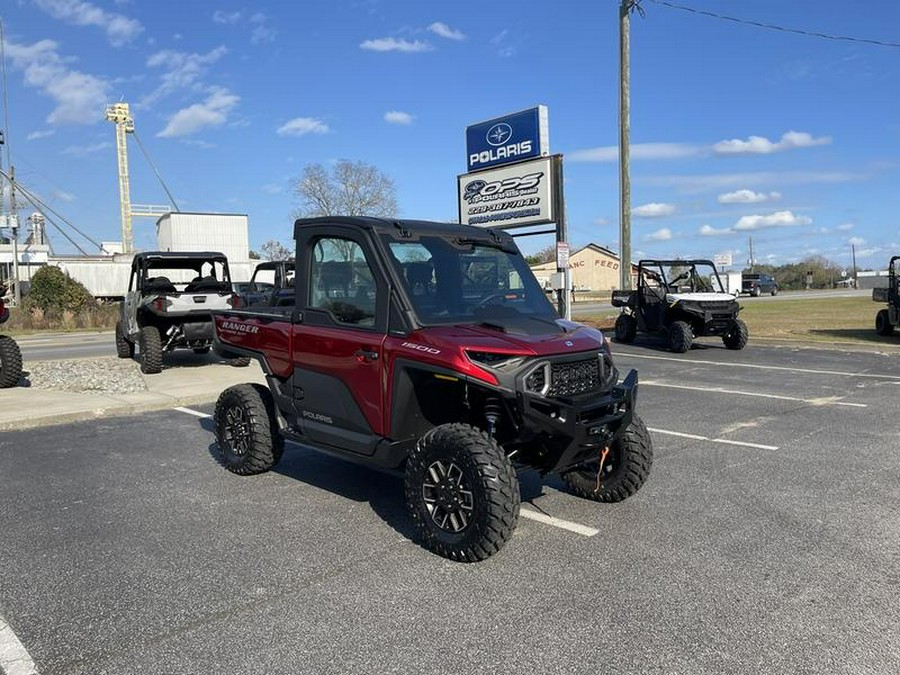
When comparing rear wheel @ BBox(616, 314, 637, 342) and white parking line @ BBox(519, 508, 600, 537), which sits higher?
rear wheel @ BBox(616, 314, 637, 342)

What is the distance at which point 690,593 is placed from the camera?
3549 millimetres

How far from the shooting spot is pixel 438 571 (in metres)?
3.88

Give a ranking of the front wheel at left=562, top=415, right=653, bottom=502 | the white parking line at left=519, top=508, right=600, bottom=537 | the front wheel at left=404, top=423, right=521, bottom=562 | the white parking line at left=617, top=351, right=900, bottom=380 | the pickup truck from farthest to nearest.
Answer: the white parking line at left=617, top=351, right=900, bottom=380, the front wheel at left=562, top=415, right=653, bottom=502, the white parking line at left=519, top=508, right=600, bottom=537, the pickup truck, the front wheel at left=404, top=423, right=521, bottom=562

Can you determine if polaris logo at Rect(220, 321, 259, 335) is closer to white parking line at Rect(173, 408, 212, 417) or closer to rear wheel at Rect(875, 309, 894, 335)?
white parking line at Rect(173, 408, 212, 417)

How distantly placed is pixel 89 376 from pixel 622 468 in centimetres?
1018

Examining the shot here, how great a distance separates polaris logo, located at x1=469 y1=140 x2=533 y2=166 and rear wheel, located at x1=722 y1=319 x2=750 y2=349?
26.6 ft

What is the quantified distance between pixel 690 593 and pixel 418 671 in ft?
4.95

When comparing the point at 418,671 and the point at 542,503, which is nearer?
the point at 418,671

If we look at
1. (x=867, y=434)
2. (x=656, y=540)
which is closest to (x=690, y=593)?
(x=656, y=540)

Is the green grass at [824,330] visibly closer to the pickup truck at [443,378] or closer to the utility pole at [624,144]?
the utility pole at [624,144]

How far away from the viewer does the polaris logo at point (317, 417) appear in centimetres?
492

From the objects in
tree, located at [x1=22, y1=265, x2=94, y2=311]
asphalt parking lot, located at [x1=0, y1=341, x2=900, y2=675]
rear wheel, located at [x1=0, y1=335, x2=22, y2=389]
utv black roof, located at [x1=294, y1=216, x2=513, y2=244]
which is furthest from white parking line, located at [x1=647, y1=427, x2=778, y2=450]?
tree, located at [x1=22, y1=265, x2=94, y2=311]

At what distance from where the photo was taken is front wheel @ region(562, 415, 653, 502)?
4.78 m

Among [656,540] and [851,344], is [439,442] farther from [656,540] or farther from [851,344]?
[851,344]
